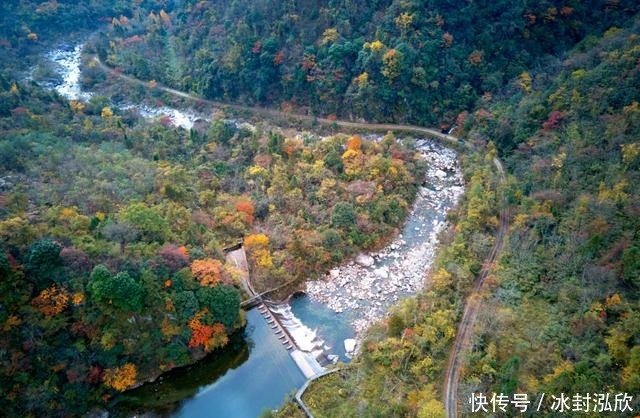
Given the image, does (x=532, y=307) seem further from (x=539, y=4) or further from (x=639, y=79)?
(x=539, y=4)

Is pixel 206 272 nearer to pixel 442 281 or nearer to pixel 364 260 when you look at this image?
pixel 364 260

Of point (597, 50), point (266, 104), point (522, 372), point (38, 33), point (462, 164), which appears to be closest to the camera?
point (522, 372)

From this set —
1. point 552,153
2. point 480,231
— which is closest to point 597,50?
point 552,153

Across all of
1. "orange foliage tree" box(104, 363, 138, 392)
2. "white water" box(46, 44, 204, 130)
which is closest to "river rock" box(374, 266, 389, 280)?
"orange foliage tree" box(104, 363, 138, 392)

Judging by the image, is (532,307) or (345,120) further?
(345,120)

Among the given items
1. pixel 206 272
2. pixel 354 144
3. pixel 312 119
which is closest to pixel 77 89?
pixel 312 119
